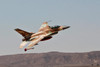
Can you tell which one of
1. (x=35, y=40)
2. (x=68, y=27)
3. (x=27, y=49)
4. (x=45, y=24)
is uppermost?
(x=45, y=24)

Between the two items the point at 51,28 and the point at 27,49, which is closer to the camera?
the point at 27,49

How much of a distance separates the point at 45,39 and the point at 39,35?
226cm

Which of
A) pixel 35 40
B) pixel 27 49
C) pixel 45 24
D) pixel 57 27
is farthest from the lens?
pixel 45 24

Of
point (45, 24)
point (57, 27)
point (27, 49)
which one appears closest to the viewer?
point (27, 49)

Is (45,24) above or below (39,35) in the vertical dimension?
above

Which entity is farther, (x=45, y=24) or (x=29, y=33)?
(x=45, y=24)

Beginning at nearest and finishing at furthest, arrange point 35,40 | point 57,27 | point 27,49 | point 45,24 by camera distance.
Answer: point 27,49
point 35,40
point 57,27
point 45,24

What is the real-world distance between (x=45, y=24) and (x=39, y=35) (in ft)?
33.1

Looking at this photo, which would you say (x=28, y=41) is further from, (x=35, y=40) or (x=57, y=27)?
(x=57, y=27)

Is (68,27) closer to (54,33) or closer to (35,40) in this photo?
(54,33)

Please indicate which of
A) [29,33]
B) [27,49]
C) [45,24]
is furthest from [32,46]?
[45,24]

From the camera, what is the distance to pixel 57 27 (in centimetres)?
5534

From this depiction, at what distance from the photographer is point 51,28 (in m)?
55.4

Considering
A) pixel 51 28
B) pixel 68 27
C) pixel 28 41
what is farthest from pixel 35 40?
pixel 68 27
